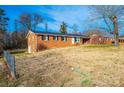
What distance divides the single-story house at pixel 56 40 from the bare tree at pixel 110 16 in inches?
10.8

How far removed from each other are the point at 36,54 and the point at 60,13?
48.3 inches

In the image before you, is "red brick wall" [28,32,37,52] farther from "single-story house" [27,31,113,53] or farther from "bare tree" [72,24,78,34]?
"bare tree" [72,24,78,34]

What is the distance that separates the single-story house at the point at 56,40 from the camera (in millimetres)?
7586

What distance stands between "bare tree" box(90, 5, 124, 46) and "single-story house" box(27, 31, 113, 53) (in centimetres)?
27

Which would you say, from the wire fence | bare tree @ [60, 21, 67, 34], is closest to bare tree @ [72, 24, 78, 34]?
bare tree @ [60, 21, 67, 34]

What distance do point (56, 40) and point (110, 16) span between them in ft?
4.93

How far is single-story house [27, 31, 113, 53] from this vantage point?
7586 mm

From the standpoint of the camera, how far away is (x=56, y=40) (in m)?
7.70

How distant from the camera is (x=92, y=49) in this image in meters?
7.69

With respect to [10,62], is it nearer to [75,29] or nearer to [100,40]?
[75,29]

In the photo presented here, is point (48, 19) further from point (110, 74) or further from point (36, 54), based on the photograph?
point (110, 74)

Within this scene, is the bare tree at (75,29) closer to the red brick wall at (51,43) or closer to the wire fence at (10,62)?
the red brick wall at (51,43)

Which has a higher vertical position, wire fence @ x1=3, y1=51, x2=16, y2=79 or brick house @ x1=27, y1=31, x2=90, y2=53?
brick house @ x1=27, y1=31, x2=90, y2=53
